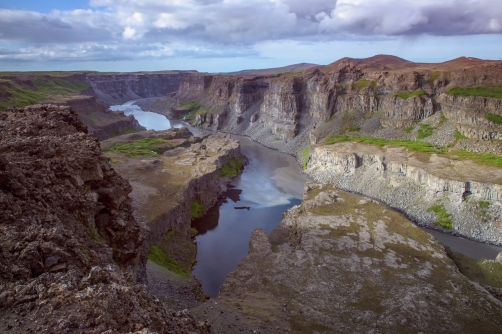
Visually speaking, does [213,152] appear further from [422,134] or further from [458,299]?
[458,299]

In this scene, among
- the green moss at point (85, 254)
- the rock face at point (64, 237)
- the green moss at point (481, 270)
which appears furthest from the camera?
the green moss at point (481, 270)

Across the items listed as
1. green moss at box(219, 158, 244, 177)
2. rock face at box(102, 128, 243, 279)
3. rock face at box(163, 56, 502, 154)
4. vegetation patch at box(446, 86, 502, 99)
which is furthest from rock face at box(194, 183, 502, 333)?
vegetation patch at box(446, 86, 502, 99)

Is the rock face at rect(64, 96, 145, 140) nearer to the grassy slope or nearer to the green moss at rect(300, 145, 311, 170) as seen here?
the grassy slope

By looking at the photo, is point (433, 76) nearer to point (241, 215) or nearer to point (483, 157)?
point (483, 157)

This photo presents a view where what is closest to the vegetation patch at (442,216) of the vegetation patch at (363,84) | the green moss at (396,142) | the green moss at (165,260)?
the green moss at (396,142)

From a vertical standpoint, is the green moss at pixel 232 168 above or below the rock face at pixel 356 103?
below

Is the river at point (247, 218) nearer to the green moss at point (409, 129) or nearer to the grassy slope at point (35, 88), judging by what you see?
the green moss at point (409, 129)

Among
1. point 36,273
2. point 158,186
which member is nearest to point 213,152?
point 158,186
